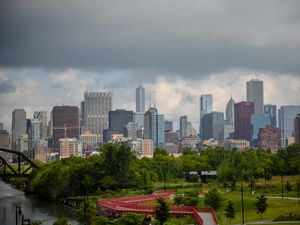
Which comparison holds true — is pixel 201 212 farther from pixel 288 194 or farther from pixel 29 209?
pixel 29 209

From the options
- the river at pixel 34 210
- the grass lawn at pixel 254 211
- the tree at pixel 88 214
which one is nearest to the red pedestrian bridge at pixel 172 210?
the grass lawn at pixel 254 211

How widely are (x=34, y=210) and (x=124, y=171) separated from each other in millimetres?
24804

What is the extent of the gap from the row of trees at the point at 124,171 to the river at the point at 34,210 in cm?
557

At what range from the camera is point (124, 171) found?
117 m

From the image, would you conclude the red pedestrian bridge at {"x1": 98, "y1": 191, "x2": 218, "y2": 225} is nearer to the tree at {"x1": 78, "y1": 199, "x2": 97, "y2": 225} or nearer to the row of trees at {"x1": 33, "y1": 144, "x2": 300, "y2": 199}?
the tree at {"x1": 78, "y1": 199, "x2": 97, "y2": 225}

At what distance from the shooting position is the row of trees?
115 m

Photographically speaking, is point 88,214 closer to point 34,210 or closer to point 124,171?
point 34,210

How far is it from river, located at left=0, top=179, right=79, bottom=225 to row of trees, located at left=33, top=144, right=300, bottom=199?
557cm

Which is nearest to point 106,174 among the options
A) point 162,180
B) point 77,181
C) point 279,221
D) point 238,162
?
point 77,181

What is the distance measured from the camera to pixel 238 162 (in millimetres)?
133750

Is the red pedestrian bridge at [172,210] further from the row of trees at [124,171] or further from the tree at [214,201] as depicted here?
the row of trees at [124,171]

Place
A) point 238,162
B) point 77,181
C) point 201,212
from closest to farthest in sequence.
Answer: point 201,212, point 77,181, point 238,162

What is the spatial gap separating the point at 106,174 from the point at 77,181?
559cm

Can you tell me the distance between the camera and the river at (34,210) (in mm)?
84375
